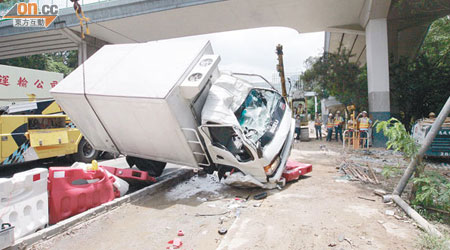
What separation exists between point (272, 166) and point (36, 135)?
6.08 metres

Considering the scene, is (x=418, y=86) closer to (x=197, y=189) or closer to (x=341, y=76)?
(x=341, y=76)

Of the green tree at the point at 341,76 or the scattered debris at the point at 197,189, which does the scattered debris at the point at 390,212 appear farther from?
the green tree at the point at 341,76

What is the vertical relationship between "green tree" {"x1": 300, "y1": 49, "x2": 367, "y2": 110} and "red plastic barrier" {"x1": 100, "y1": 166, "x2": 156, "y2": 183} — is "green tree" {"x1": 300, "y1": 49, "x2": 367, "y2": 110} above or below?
above

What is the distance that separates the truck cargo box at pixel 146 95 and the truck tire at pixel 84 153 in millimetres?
3342

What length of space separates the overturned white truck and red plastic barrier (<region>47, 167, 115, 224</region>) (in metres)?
1.07

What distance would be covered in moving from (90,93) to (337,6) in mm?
11069

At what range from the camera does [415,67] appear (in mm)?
13328

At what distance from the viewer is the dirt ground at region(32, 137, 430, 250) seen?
121 inches

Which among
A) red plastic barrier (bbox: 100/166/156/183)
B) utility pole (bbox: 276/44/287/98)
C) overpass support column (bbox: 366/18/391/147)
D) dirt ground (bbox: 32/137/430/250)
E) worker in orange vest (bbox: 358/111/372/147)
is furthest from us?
utility pole (bbox: 276/44/287/98)

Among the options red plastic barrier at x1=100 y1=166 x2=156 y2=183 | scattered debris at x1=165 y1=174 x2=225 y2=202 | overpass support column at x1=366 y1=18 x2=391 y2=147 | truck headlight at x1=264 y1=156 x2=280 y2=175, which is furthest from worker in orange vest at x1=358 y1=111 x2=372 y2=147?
red plastic barrier at x1=100 y1=166 x2=156 y2=183

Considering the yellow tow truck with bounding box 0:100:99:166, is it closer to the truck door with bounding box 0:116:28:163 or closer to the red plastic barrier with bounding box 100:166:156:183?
the truck door with bounding box 0:116:28:163

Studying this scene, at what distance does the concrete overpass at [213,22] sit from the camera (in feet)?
37.5

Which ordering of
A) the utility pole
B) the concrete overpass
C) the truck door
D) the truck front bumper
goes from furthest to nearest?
the utility pole < the concrete overpass < the truck door < the truck front bumper

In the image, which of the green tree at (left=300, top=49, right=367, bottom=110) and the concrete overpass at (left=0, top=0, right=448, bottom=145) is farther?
the green tree at (left=300, top=49, right=367, bottom=110)
